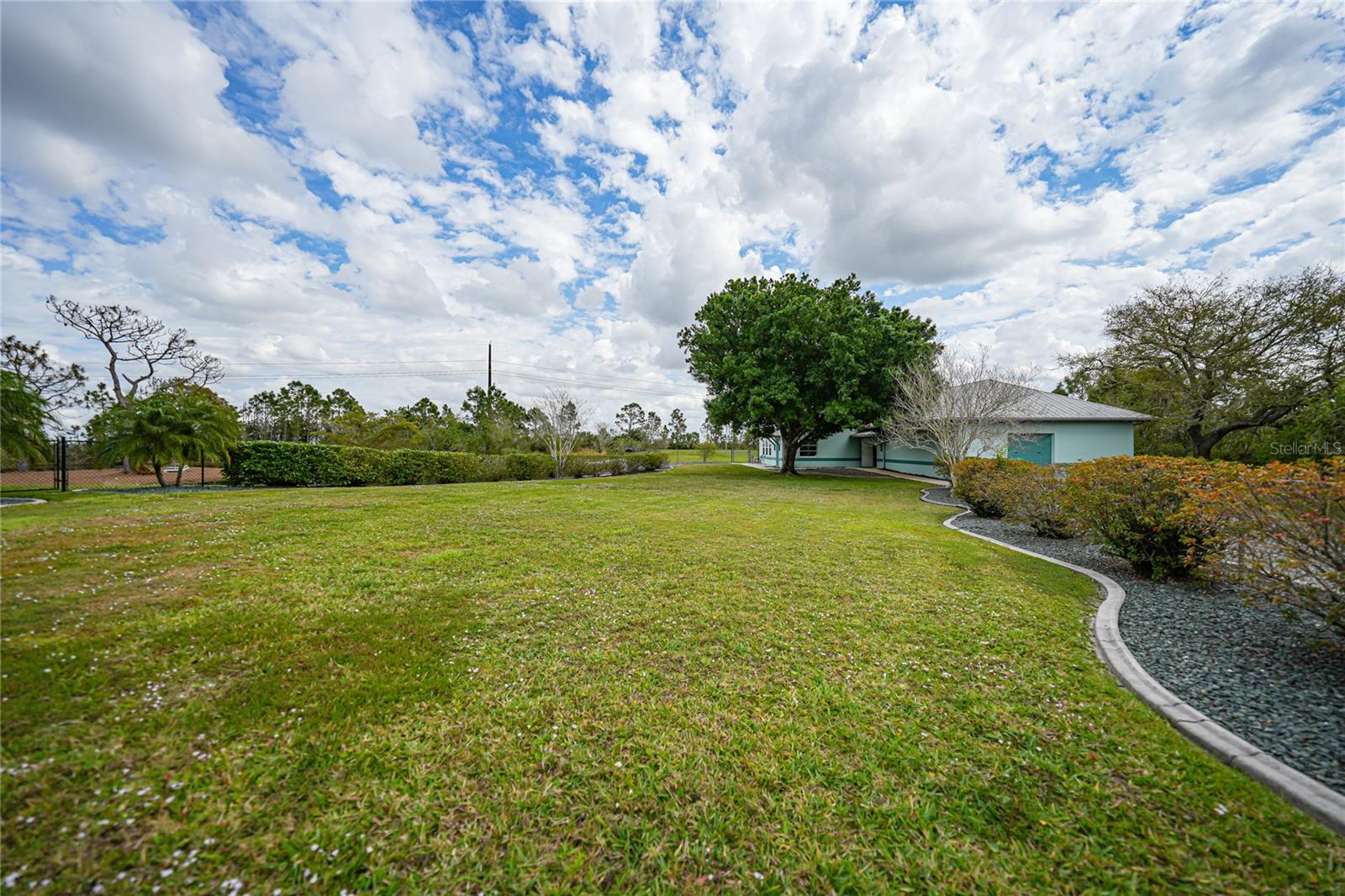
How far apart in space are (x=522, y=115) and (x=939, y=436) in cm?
1430

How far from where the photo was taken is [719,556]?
592 cm

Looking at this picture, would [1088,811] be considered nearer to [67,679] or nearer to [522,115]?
[67,679]

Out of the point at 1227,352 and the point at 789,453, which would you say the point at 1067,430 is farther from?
the point at 789,453

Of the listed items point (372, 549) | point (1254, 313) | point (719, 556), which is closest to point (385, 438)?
point (372, 549)

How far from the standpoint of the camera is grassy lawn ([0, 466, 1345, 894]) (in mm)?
1688

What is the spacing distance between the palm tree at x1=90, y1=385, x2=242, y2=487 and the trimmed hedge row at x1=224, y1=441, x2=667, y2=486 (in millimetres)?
1775

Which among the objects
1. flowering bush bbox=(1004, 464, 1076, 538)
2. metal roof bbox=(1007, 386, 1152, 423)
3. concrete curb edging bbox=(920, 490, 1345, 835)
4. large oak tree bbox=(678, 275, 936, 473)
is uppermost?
large oak tree bbox=(678, 275, 936, 473)

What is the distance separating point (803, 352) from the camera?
1803 cm

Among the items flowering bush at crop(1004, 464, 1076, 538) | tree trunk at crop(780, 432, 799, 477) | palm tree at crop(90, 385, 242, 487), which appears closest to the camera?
flowering bush at crop(1004, 464, 1076, 538)

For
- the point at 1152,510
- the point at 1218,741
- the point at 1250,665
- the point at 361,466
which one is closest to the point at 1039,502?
the point at 1152,510

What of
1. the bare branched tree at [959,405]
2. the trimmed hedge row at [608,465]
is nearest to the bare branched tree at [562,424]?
the trimmed hedge row at [608,465]

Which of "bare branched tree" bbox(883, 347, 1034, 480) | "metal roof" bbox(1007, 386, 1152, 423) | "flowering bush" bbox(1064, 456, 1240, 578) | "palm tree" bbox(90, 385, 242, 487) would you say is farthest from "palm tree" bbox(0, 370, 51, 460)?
"metal roof" bbox(1007, 386, 1152, 423)

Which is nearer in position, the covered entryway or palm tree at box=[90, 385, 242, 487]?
palm tree at box=[90, 385, 242, 487]

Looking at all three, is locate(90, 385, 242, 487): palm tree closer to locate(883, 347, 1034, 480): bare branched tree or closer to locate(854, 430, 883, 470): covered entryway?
locate(883, 347, 1034, 480): bare branched tree
